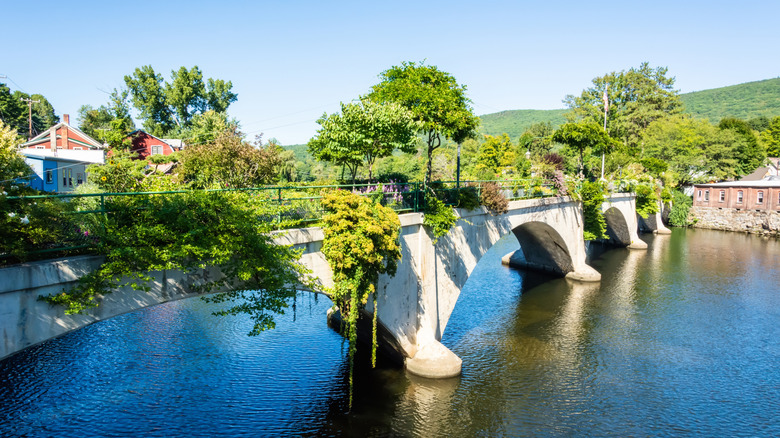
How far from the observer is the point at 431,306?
18.9 meters

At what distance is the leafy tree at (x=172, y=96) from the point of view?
68.2 metres

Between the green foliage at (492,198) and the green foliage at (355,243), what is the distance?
829cm

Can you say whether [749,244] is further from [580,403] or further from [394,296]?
[394,296]

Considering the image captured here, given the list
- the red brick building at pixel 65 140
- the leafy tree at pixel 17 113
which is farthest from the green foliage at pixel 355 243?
the leafy tree at pixel 17 113

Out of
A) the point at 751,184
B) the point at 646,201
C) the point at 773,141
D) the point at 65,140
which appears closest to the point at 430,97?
the point at 646,201

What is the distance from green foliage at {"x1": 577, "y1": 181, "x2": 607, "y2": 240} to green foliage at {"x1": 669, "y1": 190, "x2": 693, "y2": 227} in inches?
1290

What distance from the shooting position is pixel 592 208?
120 ft

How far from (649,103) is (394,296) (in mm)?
87415

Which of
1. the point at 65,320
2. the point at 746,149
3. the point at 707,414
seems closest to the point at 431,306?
the point at 707,414

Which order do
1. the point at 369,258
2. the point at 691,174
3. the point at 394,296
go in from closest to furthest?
the point at 369,258 < the point at 394,296 < the point at 691,174

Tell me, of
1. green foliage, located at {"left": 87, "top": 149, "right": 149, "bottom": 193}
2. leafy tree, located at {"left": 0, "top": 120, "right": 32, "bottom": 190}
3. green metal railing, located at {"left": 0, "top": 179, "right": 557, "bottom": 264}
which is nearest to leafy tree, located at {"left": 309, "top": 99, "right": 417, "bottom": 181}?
green metal railing, located at {"left": 0, "top": 179, "right": 557, "bottom": 264}

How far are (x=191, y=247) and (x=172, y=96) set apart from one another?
213 ft

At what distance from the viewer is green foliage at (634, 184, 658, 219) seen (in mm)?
49875

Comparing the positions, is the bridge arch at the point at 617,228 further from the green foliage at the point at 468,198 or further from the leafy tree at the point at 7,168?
the leafy tree at the point at 7,168
